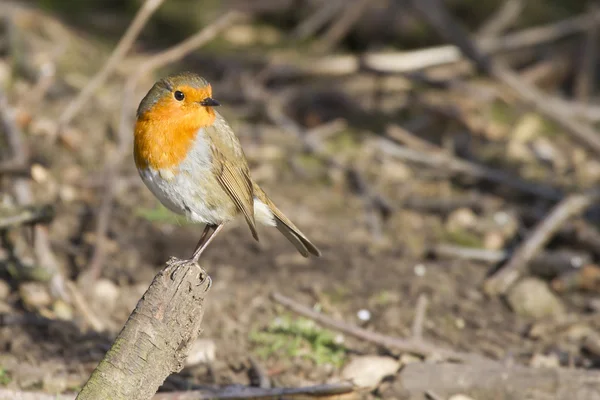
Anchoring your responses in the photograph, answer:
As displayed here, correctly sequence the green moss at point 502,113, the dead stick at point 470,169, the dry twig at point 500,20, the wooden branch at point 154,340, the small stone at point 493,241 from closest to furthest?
the wooden branch at point 154,340, the small stone at point 493,241, the dead stick at point 470,169, the green moss at point 502,113, the dry twig at point 500,20

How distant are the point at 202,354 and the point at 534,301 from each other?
1724mm

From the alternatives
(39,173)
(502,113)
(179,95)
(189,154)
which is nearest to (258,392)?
(189,154)

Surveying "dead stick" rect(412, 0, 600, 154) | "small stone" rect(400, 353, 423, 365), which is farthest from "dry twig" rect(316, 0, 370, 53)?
"small stone" rect(400, 353, 423, 365)

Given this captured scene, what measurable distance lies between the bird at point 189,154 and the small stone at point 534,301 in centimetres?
161

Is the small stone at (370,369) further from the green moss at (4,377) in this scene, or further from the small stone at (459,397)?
the green moss at (4,377)

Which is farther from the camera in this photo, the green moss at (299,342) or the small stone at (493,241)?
the small stone at (493,241)

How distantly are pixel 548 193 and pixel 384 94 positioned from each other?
1840 millimetres

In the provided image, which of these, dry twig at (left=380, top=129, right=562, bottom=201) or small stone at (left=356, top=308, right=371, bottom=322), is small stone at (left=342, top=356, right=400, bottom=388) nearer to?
small stone at (left=356, top=308, right=371, bottom=322)

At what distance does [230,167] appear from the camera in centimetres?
333

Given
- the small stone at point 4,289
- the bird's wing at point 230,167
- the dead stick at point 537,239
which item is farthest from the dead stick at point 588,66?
the small stone at point 4,289

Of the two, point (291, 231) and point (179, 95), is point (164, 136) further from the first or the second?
point (291, 231)

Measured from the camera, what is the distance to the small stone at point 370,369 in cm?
339

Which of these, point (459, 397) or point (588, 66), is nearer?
point (459, 397)

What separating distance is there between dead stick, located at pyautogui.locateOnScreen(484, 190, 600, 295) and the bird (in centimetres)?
165
